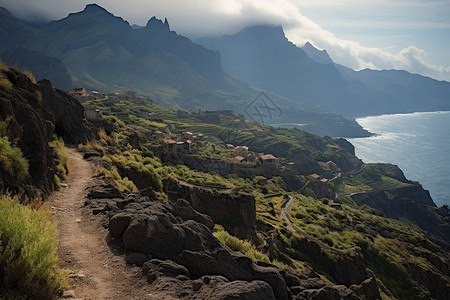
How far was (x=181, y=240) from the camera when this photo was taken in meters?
10.2

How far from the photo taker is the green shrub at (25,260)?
6.34 metres

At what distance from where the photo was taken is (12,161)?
36.3ft

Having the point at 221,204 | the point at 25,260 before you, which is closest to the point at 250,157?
the point at 221,204

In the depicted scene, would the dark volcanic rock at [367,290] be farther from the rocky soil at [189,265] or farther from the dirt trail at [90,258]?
the dirt trail at [90,258]

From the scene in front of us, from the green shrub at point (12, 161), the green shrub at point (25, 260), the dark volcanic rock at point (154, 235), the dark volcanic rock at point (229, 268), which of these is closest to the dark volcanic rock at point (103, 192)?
the green shrub at point (12, 161)

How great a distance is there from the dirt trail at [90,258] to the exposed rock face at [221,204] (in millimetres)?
16800

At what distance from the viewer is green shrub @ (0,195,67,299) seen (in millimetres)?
6336

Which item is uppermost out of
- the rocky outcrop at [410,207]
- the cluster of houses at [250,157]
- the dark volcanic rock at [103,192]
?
the dark volcanic rock at [103,192]

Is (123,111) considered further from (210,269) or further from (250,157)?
(210,269)

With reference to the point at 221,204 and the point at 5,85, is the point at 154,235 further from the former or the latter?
the point at 221,204

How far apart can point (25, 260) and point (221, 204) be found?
80.8 feet

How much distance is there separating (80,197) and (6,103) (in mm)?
4562

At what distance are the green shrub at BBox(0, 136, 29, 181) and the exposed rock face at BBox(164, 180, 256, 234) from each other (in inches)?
707

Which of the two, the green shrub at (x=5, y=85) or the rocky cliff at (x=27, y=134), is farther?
the green shrub at (x=5, y=85)
